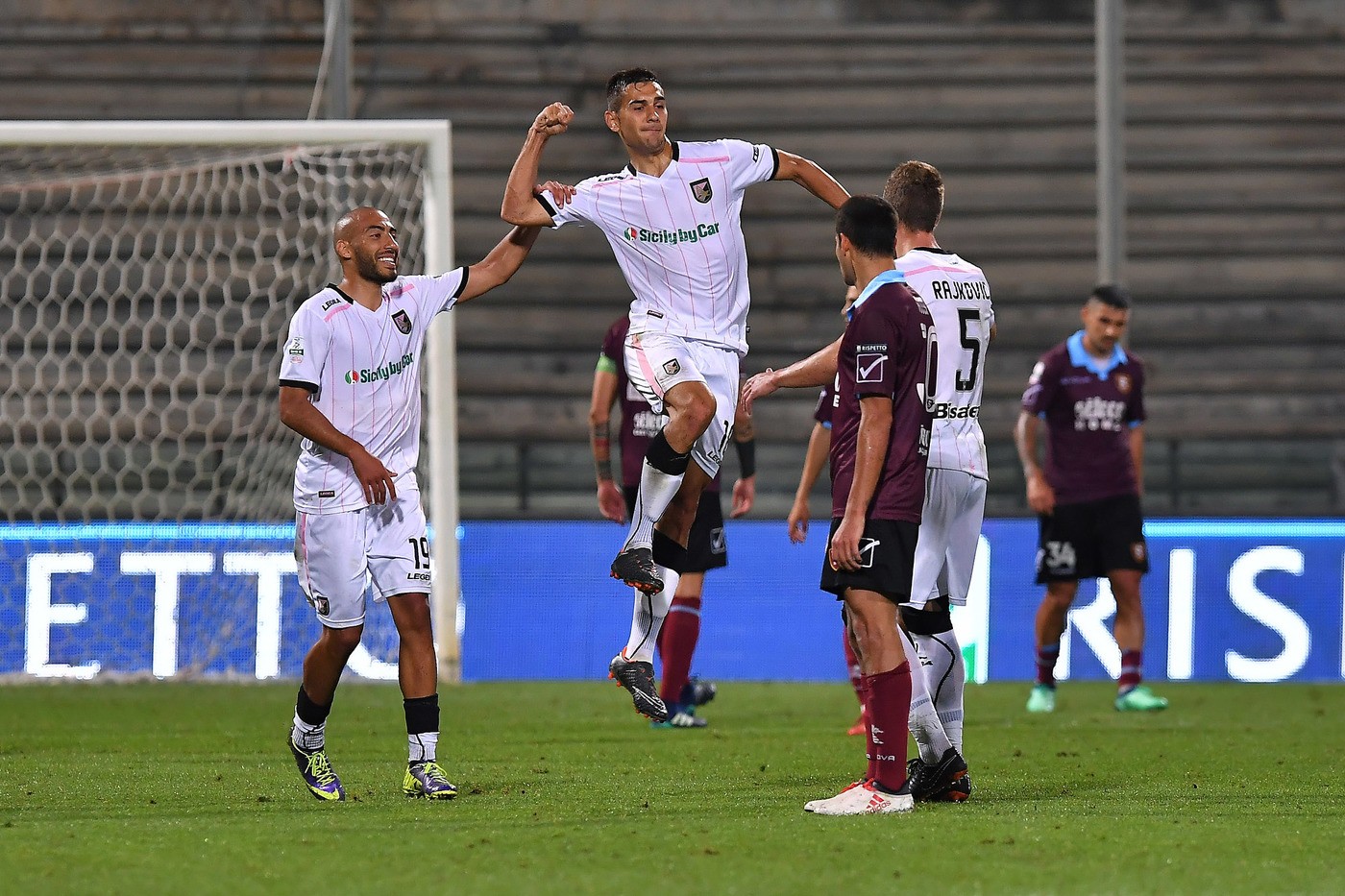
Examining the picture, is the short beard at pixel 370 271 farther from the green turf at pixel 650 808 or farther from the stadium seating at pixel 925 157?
the stadium seating at pixel 925 157

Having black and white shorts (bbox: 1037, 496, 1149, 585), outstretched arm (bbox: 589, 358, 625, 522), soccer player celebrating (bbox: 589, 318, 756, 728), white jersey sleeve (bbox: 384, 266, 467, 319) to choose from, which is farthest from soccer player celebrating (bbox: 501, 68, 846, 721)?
black and white shorts (bbox: 1037, 496, 1149, 585)

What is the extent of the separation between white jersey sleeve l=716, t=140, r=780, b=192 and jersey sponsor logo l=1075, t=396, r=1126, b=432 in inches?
143

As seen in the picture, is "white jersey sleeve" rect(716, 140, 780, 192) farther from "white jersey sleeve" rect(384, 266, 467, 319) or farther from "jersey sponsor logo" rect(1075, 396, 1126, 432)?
"jersey sponsor logo" rect(1075, 396, 1126, 432)

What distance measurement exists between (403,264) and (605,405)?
3307 mm

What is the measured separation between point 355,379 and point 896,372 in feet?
5.85

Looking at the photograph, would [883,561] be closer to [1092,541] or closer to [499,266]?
[499,266]

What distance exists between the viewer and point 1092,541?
30.2ft

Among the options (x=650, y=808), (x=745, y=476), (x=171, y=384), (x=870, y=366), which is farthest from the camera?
(x=171, y=384)

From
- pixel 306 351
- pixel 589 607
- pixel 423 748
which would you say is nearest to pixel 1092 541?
pixel 589 607

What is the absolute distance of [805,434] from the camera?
14211 mm

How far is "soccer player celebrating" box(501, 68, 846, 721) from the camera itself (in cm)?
584

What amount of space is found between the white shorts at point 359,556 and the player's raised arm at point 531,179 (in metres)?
1.03

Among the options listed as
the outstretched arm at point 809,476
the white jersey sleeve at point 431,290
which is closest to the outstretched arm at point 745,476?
the outstretched arm at point 809,476

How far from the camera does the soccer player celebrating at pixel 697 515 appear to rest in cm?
806
